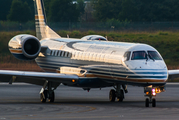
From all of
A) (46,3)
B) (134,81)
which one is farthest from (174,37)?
(134,81)

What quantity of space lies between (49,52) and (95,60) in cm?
489

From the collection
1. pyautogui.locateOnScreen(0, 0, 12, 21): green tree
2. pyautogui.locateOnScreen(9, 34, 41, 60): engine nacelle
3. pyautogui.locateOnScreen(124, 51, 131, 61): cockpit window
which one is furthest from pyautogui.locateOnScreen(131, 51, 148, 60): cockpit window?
pyautogui.locateOnScreen(0, 0, 12, 21): green tree

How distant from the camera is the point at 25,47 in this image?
85.6 feet

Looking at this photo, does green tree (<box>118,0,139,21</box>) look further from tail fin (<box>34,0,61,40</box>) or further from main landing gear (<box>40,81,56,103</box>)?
main landing gear (<box>40,81,56,103</box>)

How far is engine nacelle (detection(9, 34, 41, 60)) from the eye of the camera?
83.0 ft

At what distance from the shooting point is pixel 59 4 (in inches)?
3452

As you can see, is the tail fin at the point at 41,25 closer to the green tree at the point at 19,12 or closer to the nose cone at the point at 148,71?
the nose cone at the point at 148,71

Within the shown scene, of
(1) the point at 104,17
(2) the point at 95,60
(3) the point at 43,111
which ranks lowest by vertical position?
(3) the point at 43,111

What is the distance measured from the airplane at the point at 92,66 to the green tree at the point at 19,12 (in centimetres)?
5653

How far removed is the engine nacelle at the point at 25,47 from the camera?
83.0ft

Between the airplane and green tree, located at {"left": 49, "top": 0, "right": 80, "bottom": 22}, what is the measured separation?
5728 centimetres

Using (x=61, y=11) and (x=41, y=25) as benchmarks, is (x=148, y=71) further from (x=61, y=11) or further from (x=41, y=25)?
(x=61, y=11)

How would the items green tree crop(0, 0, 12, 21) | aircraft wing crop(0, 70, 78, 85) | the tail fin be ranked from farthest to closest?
Answer: green tree crop(0, 0, 12, 21)
the tail fin
aircraft wing crop(0, 70, 78, 85)

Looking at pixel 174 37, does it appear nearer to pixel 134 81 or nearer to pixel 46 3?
pixel 46 3
